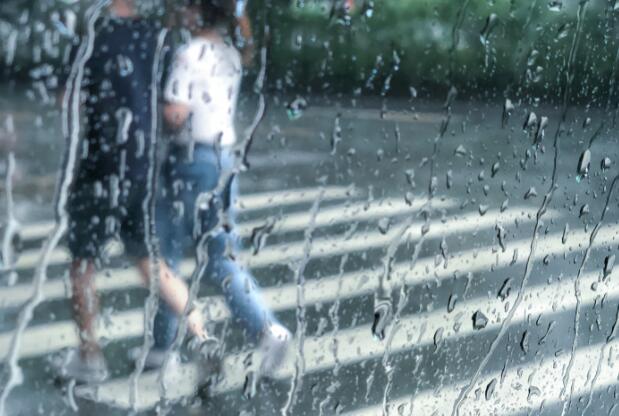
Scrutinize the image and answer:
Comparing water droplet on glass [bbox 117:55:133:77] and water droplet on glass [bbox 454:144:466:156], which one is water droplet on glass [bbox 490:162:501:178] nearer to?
water droplet on glass [bbox 454:144:466:156]

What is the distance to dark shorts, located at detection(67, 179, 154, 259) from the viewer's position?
104 centimetres

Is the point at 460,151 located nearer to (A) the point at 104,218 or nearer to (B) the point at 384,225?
(B) the point at 384,225

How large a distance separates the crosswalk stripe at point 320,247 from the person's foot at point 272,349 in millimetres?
109

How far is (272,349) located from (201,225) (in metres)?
0.23

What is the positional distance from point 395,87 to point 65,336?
0.61 meters

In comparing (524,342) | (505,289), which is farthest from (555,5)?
(524,342)

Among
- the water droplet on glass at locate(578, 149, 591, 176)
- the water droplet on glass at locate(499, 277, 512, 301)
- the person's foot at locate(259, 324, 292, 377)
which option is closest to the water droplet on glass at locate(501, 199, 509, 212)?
the water droplet on glass at locate(499, 277, 512, 301)

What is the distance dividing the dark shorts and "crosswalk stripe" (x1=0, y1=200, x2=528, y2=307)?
4 cm

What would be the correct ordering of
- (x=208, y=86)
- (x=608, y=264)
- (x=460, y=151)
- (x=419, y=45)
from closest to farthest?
(x=208, y=86) < (x=419, y=45) < (x=460, y=151) < (x=608, y=264)

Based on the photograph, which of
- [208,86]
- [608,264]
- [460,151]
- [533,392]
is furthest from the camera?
[608,264]

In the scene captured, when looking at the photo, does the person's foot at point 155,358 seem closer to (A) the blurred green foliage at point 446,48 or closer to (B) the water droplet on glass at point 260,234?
(B) the water droplet on glass at point 260,234

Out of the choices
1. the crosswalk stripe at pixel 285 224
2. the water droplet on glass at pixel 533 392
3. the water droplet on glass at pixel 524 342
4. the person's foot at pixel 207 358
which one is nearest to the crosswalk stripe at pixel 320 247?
the crosswalk stripe at pixel 285 224

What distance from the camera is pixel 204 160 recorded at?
3.77ft

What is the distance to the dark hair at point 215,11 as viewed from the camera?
1.11m
